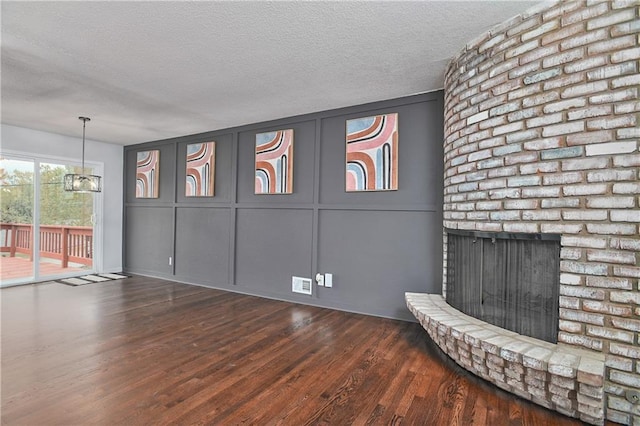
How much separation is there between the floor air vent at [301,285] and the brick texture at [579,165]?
2.19 metres

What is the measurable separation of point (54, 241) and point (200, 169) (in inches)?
105

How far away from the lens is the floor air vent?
4.09m

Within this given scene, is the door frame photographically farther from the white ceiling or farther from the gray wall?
the white ceiling

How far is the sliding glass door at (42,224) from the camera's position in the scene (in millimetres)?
4816

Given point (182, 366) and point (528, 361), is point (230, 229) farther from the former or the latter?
point (528, 361)

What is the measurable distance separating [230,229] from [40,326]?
7.59 ft

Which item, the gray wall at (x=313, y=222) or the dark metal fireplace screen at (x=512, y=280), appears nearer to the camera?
the dark metal fireplace screen at (x=512, y=280)

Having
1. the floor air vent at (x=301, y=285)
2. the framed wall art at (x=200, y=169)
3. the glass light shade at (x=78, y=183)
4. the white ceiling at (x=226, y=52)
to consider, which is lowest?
the floor air vent at (x=301, y=285)

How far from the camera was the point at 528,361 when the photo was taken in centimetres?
185

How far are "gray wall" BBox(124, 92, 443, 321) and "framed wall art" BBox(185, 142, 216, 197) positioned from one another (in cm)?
11

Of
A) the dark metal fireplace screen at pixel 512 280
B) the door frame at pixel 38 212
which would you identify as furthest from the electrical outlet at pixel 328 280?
the door frame at pixel 38 212

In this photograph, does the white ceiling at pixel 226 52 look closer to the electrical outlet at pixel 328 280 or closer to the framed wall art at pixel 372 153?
the framed wall art at pixel 372 153

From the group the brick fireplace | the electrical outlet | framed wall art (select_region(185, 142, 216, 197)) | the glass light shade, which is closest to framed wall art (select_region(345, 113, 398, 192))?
the electrical outlet

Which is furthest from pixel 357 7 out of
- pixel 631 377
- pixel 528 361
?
pixel 631 377
